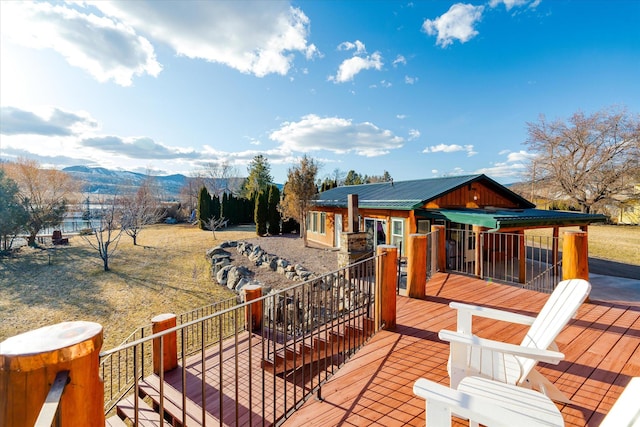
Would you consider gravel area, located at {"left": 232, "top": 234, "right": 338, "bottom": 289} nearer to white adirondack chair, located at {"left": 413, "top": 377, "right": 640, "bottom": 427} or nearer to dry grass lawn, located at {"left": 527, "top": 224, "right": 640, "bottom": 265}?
white adirondack chair, located at {"left": 413, "top": 377, "right": 640, "bottom": 427}

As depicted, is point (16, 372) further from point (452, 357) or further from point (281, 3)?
point (281, 3)

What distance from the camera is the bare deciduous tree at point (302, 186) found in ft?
51.0

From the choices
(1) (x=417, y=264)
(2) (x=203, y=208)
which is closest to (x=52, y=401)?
(1) (x=417, y=264)

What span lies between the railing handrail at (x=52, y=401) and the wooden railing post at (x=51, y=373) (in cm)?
2

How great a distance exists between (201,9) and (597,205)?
26322mm

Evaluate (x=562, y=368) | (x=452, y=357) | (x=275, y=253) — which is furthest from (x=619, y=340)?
(x=275, y=253)

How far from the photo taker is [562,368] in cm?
272

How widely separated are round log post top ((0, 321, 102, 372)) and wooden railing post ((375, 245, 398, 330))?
3.00 metres

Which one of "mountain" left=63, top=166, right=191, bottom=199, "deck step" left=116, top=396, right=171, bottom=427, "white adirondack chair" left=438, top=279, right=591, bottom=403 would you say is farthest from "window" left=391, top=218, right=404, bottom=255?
"mountain" left=63, top=166, right=191, bottom=199

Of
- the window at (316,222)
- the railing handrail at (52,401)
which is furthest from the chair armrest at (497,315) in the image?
the window at (316,222)

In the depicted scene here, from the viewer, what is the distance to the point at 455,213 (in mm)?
9422

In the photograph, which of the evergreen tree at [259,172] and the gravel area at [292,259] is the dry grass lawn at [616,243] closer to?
the gravel area at [292,259]

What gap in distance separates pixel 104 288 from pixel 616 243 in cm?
2613

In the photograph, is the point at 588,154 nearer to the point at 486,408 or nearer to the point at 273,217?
the point at 273,217
